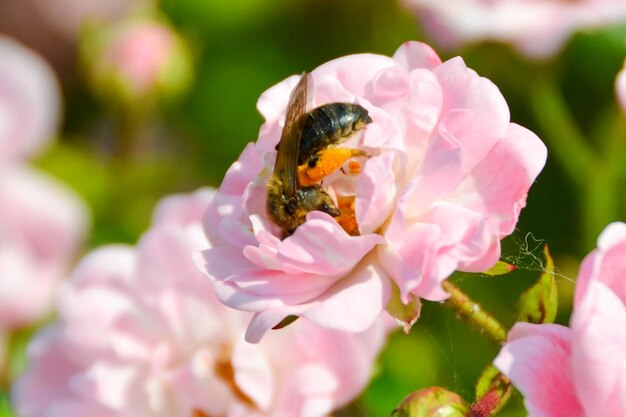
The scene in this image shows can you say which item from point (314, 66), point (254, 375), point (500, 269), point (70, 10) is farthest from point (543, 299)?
point (70, 10)

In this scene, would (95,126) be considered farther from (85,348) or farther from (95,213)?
(85,348)

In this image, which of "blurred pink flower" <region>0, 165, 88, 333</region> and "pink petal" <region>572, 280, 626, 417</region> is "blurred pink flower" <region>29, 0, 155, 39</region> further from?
"pink petal" <region>572, 280, 626, 417</region>

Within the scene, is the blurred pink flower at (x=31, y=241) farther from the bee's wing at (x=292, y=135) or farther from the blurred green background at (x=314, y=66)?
the bee's wing at (x=292, y=135)

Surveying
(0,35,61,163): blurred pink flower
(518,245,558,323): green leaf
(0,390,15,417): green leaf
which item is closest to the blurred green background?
(518,245,558,323): green leaf

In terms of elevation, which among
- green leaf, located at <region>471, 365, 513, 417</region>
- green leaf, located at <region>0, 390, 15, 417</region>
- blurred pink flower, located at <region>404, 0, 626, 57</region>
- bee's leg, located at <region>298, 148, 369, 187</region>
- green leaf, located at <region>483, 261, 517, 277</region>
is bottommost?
green leaf, located at <region>0, 390, 15, 417</region>

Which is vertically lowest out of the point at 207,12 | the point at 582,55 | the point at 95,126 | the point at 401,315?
the point at 95,126

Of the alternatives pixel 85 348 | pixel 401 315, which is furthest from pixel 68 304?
pixel 401 315

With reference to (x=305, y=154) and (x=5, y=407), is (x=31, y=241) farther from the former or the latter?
(x=305, y=154)
